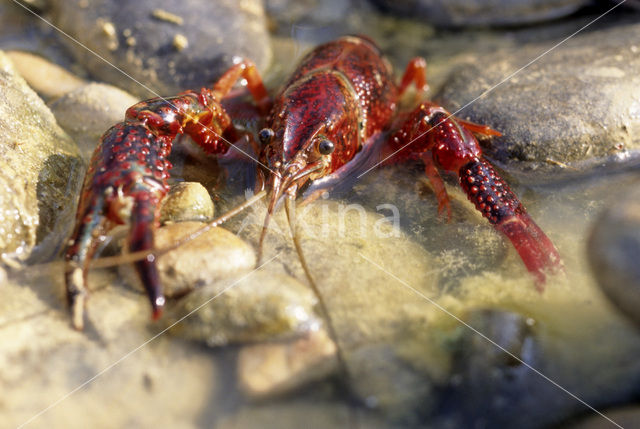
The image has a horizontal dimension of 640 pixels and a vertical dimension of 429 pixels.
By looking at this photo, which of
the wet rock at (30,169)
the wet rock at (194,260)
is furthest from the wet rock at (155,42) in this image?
the wet rock at (194,260)

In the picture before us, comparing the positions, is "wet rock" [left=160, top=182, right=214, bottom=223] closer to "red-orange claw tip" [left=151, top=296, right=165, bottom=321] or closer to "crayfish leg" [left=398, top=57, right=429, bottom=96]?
"red-orange claw tip" [left=151, top=296, right=165, bottom=321]

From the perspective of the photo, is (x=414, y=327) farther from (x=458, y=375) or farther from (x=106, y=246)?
(x=106, y=246)

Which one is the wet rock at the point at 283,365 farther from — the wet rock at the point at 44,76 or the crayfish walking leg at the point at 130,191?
the wet rock at the point at 44,76

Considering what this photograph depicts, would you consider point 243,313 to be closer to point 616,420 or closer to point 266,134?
point 266,134

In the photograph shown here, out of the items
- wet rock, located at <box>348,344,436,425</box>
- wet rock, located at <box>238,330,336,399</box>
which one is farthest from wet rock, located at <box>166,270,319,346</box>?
wet rock, located at <box>348,344,436,425</box>

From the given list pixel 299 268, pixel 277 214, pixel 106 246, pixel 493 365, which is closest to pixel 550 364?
pixel 493 365

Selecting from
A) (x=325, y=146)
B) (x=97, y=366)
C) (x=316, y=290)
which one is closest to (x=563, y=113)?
(x=325, y=146)
